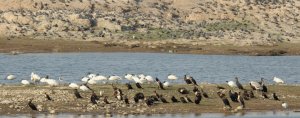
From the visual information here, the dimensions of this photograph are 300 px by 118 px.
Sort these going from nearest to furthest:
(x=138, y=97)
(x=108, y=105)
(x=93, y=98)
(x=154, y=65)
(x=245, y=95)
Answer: (x=93, y=98)
(x=108, y=105)
(x=138, y=97)
(x=245, y=95)
(x=154, y=65)

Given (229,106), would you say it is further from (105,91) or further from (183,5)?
(183,5)

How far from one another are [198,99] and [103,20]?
5221cm

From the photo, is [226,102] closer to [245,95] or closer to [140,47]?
[245,95]

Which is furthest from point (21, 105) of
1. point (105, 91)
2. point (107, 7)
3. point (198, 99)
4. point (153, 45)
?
point (107, 7)

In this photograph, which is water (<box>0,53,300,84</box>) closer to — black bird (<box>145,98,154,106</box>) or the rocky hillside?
the rocky hillside

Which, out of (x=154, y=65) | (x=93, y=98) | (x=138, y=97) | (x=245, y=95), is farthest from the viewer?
(x=154, y=65)

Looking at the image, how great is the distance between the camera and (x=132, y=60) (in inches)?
2753

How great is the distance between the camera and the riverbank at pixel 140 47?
7806cm

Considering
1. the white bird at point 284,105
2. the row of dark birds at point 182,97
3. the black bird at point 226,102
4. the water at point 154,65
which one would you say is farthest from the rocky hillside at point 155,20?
the black bird at point 226,102

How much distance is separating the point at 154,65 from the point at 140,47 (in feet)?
52.1

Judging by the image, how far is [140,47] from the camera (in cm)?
8056

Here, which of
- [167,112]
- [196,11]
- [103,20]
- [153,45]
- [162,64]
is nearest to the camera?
[167,112]

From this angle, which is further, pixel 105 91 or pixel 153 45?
pixel 153 45

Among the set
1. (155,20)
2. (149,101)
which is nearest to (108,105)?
(149,101)
